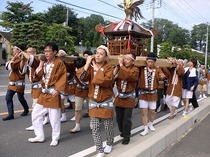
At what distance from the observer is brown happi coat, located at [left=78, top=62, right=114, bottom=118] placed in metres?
4.12

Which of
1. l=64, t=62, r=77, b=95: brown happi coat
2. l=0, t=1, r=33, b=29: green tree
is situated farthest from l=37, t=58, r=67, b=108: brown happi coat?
l=0, t=1, r=33, b=29: green tree

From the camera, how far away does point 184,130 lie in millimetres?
6879

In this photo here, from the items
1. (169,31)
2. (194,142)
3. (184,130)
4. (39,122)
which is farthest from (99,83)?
(169,31)

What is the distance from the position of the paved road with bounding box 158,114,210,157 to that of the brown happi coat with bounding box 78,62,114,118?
1.61 m

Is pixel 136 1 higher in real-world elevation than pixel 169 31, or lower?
lower

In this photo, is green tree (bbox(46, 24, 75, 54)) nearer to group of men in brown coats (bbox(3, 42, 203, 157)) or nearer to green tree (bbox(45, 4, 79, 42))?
group of men in brown coats (bbox(3, 42, 203, 157))

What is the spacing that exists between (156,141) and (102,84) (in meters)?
1.69

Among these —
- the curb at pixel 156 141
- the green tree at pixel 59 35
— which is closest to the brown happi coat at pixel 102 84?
the curb at pixel 156 141

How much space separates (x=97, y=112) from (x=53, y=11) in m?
57.3

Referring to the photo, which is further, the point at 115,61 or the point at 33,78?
the point at 33,78

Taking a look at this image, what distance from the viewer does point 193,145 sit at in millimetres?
5766

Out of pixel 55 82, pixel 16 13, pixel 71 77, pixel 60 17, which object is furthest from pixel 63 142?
pixel 60 17

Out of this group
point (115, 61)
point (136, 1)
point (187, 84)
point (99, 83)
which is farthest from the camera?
point (136, 1)

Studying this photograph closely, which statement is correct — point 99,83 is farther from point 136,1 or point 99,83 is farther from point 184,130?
point 136,1
